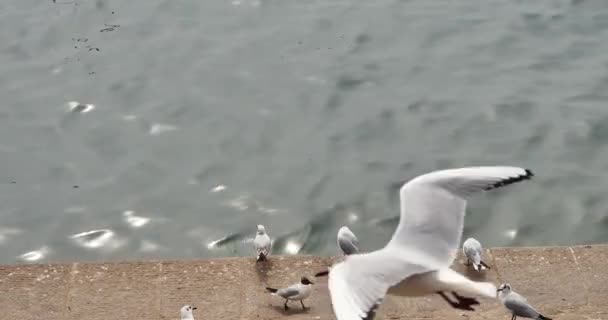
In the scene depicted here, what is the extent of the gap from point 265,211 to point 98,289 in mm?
3424

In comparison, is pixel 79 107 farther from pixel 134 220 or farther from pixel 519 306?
pixel 519 306

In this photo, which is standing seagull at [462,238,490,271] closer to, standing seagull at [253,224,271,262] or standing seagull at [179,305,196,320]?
standing seagull at [253,224,271,262]

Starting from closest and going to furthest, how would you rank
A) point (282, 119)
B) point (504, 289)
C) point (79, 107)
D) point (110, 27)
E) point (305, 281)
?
point (504, 289) → point (305, 281) → point (282, 119) → point (79, 107) → point (110, 27)

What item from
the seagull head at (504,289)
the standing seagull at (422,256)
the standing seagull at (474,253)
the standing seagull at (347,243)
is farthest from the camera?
the standing seagull at (347,243)

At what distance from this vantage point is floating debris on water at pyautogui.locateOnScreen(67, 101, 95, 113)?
14633 millimetres

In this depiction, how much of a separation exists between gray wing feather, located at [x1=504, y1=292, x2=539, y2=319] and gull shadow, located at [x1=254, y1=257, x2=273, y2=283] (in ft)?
7.06

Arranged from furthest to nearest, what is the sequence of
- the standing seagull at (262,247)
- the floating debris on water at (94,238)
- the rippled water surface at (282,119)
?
the rippled water surface at (282,119) → the floating debris on water at (94,238) → the standing seagull at (262,247)

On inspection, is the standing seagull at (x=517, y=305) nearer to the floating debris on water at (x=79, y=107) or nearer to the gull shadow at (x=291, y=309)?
the gull shadow at (x=291, y=309)

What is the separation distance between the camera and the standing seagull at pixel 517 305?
805 cm

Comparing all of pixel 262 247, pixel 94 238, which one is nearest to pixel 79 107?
pixel 94 238

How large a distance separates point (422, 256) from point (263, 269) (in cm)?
260

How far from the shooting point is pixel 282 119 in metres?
14.2

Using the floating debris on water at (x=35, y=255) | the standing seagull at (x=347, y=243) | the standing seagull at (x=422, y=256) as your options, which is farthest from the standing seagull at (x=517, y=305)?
the floating debris on water at (x=35, y=255)

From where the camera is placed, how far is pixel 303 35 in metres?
16.5
